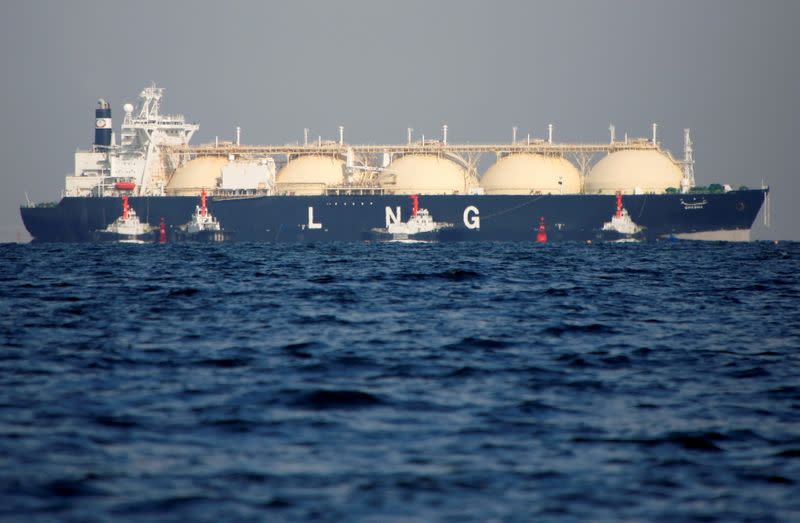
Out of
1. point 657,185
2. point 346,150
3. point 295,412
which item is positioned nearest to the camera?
point 295,412

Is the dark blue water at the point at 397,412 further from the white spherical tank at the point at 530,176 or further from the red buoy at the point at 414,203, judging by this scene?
the white spherical tank at the point at 530,176

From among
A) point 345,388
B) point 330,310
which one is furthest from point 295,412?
point 330,310

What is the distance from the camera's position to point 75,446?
10641 mm

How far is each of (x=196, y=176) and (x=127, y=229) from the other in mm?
10256

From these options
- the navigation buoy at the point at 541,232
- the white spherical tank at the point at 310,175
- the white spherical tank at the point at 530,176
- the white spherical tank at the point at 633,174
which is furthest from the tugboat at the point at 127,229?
the white spherical tank at the point at 633,174

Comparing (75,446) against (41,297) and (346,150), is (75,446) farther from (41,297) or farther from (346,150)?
(346,150)

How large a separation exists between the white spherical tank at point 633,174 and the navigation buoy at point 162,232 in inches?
1623

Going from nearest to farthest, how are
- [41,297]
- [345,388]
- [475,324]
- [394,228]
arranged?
[345,388] → [475,324] → [41,297] → [394,228]

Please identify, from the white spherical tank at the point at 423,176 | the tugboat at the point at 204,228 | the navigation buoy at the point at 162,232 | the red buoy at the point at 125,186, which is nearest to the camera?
the tugboat at the point at 204,228

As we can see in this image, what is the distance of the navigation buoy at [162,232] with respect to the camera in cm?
10175

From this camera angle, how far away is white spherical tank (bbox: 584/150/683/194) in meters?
100

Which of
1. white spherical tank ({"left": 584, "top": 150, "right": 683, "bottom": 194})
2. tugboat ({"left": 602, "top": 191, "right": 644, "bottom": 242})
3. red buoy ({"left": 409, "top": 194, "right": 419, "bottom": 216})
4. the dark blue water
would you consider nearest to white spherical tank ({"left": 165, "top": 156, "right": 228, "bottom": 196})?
red buoy ({"left": 409, "top": 194, "right": 419, "bottom": 216})

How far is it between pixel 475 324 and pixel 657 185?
84.1 meters

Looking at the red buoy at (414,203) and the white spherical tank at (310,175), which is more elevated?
the white spherical tank at (310,175)
